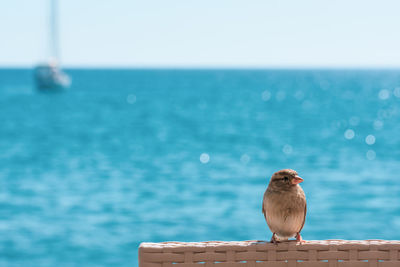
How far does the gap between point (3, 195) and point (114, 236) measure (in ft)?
21.3

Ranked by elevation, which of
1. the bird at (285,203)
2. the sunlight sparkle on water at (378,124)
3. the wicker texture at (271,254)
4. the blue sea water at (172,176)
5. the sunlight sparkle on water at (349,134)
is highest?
the sunlight sparkle on water at (378,124)

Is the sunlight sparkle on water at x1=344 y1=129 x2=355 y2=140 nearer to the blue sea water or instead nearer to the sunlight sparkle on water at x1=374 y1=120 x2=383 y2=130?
the blue sea water

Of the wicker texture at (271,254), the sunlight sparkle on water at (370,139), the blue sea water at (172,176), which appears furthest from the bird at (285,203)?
the sunlight sparkle on water at (370,139)

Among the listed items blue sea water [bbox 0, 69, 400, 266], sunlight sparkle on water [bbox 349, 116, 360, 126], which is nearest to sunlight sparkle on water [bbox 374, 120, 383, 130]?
blue sea water [bbox 0, 69, 400, 266]

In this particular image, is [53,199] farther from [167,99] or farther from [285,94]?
[285,94]

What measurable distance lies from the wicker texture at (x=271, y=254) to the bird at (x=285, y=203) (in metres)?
0.05

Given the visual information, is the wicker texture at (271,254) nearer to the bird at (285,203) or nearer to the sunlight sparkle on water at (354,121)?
the bird at (285,203)

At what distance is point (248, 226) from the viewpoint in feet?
47.6

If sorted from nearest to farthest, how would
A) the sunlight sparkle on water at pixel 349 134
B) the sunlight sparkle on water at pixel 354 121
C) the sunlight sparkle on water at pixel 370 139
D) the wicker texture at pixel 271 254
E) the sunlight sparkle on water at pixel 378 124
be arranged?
1. the wicker texture at pixel 271 254
2. the sunlight sparkle on water at pixel 370 139
3. the sunlight sparkle on water at pixel 349 134
4. the sunlight sparkle on water at pixel 378 124
5. the sunlight sparkle on water at pixel 354 121

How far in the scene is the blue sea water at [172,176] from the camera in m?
14.1

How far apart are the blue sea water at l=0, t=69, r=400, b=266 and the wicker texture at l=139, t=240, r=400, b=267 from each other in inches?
420

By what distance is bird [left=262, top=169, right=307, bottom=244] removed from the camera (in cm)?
178

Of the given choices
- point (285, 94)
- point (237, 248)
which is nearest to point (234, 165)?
point (237, 248)

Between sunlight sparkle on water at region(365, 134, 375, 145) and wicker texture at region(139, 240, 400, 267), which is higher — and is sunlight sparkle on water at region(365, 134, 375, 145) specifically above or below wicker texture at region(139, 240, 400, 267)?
above
